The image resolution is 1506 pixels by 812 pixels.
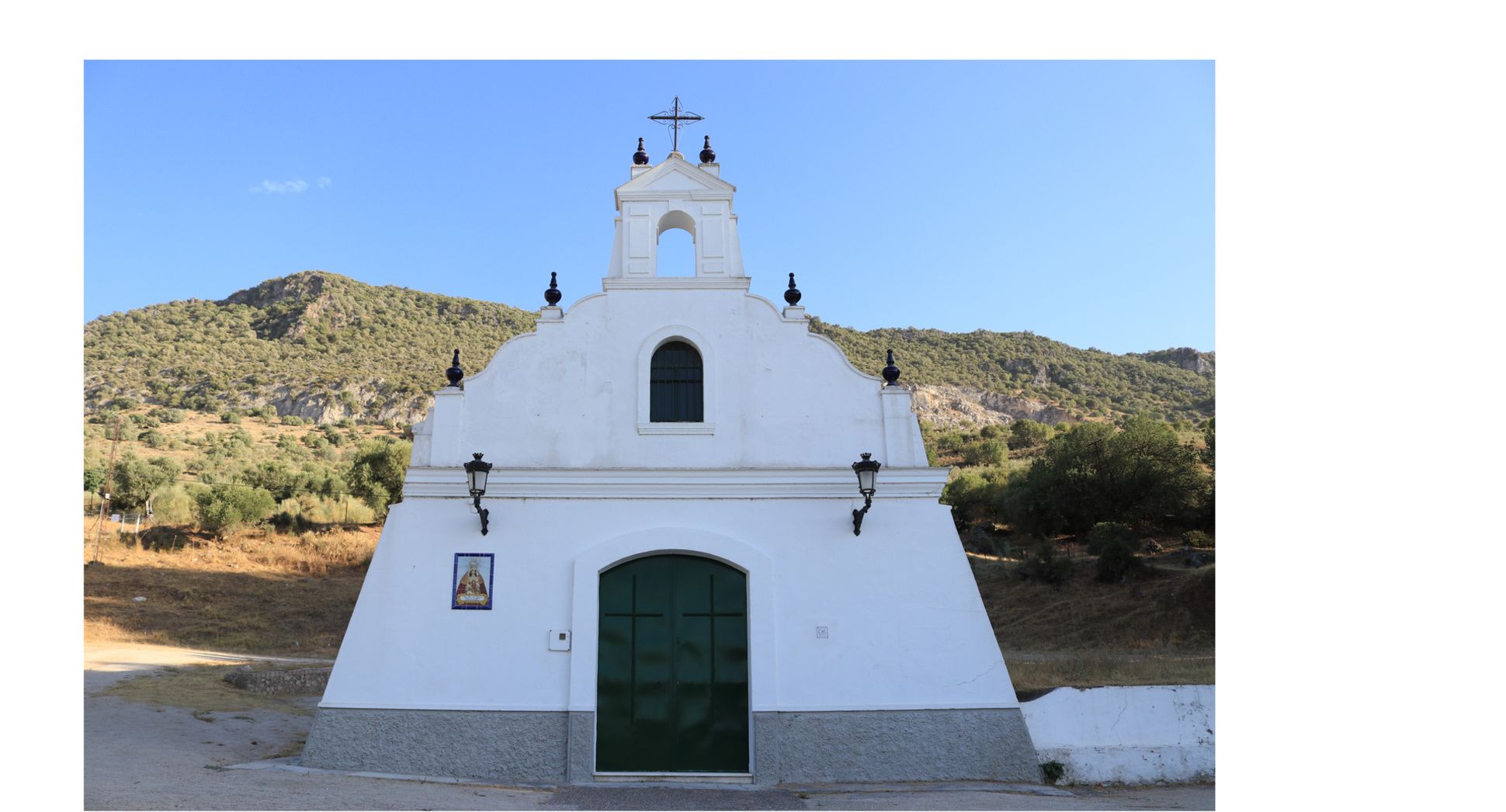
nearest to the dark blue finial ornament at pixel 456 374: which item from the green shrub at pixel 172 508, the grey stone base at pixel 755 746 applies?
the grey stone base at pixel 755 746

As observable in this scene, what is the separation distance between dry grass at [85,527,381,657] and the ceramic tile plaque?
15456mm

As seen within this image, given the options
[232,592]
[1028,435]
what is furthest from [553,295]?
[1028,435]

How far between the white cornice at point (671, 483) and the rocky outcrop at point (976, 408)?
42.8 metres

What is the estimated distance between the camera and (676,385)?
962 cm

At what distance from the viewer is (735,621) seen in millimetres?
8953

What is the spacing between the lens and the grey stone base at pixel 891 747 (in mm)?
8484

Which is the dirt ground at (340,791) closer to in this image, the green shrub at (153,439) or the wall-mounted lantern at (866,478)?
the wall-mounted lantern at (866,478)

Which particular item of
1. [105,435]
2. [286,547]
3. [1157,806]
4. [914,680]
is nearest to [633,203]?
[914,680]

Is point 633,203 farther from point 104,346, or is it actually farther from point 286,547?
point 104,346

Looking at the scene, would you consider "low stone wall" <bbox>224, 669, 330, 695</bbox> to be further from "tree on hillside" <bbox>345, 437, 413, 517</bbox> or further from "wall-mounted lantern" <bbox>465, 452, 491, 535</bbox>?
"tree on hillside" <bbox>345, 437, 413, 517</bbox>

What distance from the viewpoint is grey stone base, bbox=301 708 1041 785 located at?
844cm

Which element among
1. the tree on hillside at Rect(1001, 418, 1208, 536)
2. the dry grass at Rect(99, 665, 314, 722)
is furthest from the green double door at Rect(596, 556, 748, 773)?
the tree on hillside at Rect(1001, 418, 1208, 536)

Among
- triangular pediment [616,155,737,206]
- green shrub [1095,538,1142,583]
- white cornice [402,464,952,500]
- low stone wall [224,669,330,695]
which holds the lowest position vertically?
low stone wall [224,669,330,695]

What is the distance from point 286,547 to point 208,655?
11.7 m
